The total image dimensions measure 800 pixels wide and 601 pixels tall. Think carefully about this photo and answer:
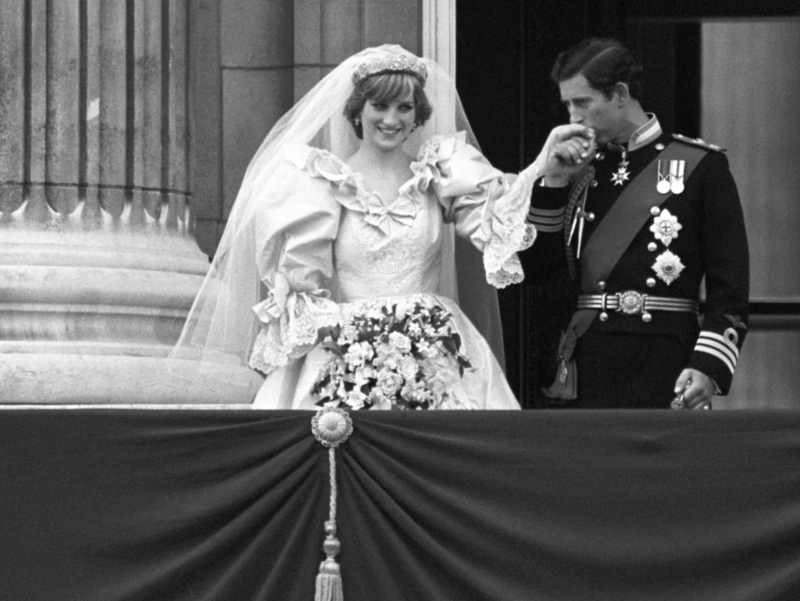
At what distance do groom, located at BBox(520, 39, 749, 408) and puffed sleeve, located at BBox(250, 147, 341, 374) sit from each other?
629mm

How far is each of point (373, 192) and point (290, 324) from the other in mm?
479

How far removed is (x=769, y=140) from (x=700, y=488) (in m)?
4.16

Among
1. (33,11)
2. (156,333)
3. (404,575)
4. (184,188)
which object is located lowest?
(404,575)

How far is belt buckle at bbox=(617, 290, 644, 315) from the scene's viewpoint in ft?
21.7

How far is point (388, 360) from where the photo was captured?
6480 mm

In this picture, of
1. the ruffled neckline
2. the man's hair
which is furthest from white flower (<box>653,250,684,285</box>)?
the ruffled neckline

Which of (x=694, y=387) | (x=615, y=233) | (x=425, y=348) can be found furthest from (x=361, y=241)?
(x=694, y=387)

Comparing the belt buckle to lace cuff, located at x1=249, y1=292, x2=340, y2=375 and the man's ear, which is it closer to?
the man's ear

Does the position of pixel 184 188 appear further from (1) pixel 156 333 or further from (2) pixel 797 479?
(2) pixel 797 479

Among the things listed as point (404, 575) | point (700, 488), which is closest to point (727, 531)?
point (700, 488)

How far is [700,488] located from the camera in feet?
18.0

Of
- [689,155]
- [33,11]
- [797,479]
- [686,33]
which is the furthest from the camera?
[686,33]

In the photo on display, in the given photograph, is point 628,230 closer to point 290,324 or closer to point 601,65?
point 601,65

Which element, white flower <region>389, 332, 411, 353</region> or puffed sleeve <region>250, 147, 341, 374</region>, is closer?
white flower <region>389, 332, 411, 353</region>
